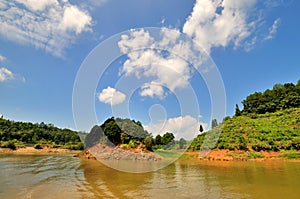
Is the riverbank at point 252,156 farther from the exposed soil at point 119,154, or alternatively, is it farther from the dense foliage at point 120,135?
the dense foliage at point 120,135

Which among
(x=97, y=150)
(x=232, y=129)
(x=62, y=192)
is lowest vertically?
(x=62, y=192)

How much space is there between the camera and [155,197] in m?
8.73

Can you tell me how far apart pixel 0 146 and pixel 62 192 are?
52.9 metres

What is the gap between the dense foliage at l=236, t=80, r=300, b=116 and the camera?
53.8 meters

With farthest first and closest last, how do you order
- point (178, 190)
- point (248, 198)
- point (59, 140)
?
1. point (59, 140)
2. point (178, 190)
3. point (248, 198)

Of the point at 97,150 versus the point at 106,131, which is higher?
the point at 106,131

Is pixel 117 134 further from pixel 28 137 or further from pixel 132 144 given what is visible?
pixel 28 137

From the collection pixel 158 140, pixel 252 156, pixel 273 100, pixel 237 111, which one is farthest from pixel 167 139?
pixel 252 156

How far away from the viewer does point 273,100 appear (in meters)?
59.7

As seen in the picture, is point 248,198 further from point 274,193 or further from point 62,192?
point 62,192

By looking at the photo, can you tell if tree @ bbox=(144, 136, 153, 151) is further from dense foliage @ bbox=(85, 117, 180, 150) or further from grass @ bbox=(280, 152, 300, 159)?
grass @ bbox=(280, 152, 300, 159)

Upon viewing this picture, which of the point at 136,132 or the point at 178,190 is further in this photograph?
the point at 136,132

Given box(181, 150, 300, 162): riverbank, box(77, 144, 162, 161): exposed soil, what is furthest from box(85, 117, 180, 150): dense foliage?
box(181, 150, 300, 162): riverbank

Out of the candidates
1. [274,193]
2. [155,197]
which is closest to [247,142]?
[274,193]
